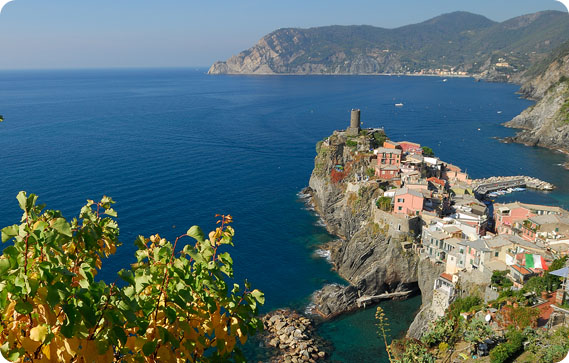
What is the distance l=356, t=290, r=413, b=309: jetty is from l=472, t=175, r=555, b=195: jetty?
120 feet

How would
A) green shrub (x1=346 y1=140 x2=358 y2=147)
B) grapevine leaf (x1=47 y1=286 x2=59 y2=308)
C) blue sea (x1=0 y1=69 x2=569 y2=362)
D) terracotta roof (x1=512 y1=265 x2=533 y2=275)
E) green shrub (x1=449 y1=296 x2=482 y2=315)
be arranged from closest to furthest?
grapevine leaf (x1=47 y1=286 x2=59 y2=308), green shrub (x1=449 y1=296 x2=482 y2=315), terracotta roof (x1=512 y1=265 x2=533 y2=275), blue sea (x1=0 y1=69 x2=569 y2=362), green shrub (x1=346 y1=140 x2=358 y2=147)

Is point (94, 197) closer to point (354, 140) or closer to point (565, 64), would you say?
point (354, 140)

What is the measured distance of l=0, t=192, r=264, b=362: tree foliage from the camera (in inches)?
166

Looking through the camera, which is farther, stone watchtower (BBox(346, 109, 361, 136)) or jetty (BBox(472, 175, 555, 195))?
jetty (BBox(472, 175, 555, 195))

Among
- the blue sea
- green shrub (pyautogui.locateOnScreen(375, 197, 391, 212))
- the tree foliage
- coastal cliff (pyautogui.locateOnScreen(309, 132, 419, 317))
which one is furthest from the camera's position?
the blue sea

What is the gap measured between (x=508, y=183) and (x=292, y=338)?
59329 mm

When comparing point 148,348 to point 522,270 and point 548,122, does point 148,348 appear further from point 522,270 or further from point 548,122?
point 548,122

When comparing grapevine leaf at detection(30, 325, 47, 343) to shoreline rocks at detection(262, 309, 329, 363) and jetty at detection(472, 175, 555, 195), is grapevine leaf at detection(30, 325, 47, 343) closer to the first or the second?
shoreline rocks at detection(262, 309, 329, 363)

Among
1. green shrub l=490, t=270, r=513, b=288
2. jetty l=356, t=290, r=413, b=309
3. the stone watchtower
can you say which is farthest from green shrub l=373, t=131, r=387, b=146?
green shrub l=490, t=270, r=513, b=288

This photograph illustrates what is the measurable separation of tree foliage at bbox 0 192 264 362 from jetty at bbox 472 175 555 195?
241 ft

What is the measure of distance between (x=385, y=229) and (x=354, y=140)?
2522 cm

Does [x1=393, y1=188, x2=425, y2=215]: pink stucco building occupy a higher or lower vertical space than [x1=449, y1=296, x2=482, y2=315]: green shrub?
higher

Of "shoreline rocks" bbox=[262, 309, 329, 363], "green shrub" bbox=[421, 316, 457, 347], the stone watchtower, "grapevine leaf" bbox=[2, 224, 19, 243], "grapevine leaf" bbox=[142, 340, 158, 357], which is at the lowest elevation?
"shoreline rocks" bbox=[262, 309, 329, 363]

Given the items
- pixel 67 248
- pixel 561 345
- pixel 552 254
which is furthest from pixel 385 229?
pixel 67 248
